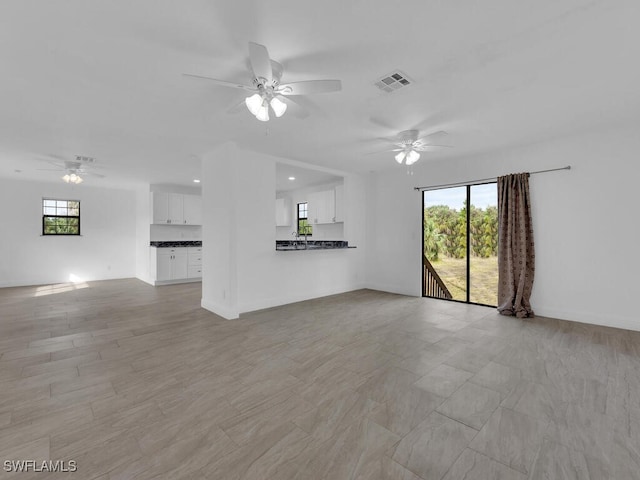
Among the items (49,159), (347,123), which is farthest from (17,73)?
(49,159)

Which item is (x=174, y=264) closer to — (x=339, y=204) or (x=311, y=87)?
(x=339, y=204)

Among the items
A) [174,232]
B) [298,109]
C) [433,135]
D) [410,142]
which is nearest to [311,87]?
[298,109]

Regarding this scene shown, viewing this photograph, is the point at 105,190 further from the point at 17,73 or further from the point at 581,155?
the point at 581,155

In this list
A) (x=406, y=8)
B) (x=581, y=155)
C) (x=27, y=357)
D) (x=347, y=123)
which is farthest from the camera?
(x=581, y=155)

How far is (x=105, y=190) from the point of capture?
7.96 m

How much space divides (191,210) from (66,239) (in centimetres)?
322

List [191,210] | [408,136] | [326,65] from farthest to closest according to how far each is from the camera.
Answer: [191,210] < [408,136] < [326,65]

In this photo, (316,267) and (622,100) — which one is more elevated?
(622,100)

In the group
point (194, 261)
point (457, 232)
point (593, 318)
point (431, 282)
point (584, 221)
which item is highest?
point (584, 221)

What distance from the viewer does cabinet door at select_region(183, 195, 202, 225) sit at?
781 cm

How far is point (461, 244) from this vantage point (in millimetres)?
5250

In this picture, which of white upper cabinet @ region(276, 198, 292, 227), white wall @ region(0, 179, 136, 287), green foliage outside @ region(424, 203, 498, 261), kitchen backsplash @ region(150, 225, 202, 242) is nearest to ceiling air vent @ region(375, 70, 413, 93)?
green foliage outside @ region(424, 203, 498, 261)

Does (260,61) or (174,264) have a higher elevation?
(260,61)

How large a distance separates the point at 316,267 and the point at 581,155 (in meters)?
4.46
